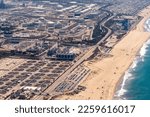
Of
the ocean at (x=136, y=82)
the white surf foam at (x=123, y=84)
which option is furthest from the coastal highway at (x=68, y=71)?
the ocean at (x=136, y=82)

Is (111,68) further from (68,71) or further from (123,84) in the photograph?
(123,84)

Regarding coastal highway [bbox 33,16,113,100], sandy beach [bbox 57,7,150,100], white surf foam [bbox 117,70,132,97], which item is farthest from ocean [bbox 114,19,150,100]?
coastal highway [bbox 33,16,113,100]

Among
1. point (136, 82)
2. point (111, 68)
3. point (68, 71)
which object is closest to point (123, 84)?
point (136, 82)

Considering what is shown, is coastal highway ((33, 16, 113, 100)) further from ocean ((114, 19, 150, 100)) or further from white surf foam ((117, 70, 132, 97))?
ocean ((114, 19, 150, 100))

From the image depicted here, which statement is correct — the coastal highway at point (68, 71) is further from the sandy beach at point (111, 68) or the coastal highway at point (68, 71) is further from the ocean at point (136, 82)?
the ocean at point (136, 82)

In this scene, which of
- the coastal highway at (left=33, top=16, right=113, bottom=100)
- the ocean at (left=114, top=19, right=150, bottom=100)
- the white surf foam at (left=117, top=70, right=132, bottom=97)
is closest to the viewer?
the ocean at (left=114, top=19, right=150, bottom=100)

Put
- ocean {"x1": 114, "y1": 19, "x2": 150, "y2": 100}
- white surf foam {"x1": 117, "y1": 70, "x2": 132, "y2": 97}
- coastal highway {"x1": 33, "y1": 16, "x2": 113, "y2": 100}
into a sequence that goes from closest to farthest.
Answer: ocean {"x1": 114, "y1": 19, "x2": 150, "y2": 100} < white surf foam {"x1": 117, "y1": 70, "x2": 132, "y2": 97} < coastal highway {"x1": 33, "y1": 16, "x2": 113, "y2": 100}
